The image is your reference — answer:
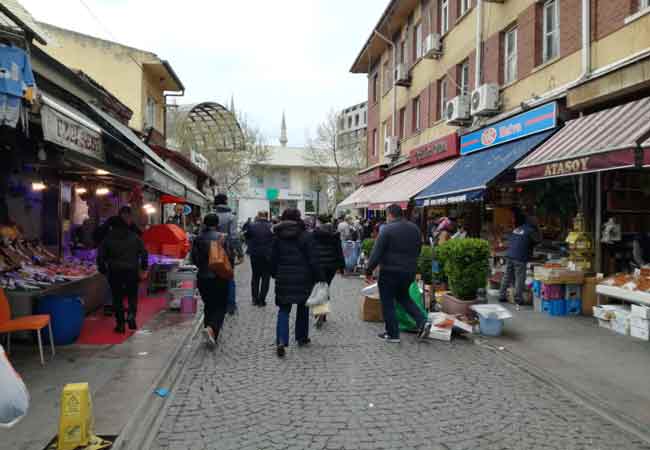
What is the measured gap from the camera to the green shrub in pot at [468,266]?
7594mm

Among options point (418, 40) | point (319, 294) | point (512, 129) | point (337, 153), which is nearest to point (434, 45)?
point (418, 40)

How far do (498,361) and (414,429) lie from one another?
8.19 feet

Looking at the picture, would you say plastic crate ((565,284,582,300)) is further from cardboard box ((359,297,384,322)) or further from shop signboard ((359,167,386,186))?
shop signboard ((359,167,386,186))

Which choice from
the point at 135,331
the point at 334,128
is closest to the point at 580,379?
the point at 135,331

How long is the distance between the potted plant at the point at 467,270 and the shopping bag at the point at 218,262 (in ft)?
11.7

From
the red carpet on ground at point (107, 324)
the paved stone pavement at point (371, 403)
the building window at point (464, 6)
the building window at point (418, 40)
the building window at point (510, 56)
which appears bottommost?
the paved stone pavement at point (371, 403)

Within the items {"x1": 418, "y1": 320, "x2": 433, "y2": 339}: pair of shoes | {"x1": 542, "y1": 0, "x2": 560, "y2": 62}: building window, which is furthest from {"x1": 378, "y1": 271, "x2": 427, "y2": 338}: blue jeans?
{"x1": 542, "y1": 0, "x2": 560, "y2": 62}: building window

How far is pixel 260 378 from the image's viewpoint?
17.1ft

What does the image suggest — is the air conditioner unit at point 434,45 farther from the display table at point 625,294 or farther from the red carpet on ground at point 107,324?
the red carpet on ground at point 107,324

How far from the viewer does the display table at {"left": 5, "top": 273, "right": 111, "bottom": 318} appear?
20.5 feet

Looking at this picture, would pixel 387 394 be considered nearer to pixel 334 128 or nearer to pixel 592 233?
pixel 592 233

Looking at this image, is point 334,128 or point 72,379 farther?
point 334,128

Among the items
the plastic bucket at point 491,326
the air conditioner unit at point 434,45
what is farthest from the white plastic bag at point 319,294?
the air conditioner unit at point 434,45

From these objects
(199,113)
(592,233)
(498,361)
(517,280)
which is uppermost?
(199,113)
